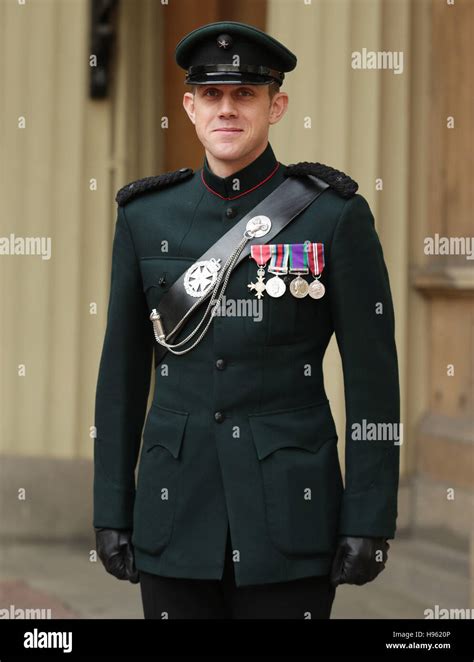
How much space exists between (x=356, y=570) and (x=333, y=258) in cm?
70

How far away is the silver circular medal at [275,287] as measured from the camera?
2971 mm

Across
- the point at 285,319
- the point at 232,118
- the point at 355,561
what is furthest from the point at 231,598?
the point at 232,118

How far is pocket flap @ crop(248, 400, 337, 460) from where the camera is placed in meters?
2.94

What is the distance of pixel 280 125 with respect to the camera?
21.7ft

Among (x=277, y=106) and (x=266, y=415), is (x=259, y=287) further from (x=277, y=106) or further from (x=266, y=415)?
(x=277, y=106)

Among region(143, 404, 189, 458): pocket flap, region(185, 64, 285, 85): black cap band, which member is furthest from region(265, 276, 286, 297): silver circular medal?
region(185, 64, 285, 85): black cap band

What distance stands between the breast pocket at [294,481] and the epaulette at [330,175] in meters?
0.51

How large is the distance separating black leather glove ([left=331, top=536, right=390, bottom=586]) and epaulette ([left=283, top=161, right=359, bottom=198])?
31.0 inches

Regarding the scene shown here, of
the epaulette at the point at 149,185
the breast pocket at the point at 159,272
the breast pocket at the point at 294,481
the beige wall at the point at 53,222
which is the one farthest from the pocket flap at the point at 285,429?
the beige wall at the point at 53,222

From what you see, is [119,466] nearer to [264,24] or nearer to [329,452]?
[329,452]

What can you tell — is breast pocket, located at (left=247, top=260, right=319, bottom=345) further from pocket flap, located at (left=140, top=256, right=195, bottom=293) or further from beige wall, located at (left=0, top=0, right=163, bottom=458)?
beige wall, located at (left=0, top=0, right=163, bottom=458)

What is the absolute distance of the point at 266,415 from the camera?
2.96 metres

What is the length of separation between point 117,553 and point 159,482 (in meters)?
0.21

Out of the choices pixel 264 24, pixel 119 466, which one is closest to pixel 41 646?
pixel 119 466
